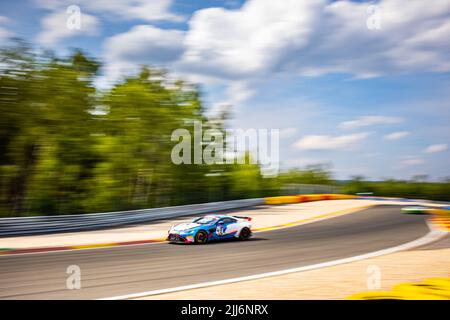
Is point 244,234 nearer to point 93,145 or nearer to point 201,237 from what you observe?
point 201,237

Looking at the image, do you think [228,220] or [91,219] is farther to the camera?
[91,219]

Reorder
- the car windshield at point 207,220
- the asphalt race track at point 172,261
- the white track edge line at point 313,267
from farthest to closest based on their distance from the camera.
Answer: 1. the car windshield at point 207,220
2. the asphalt race track at point 172,261
3. the white track edge line at point 313,267

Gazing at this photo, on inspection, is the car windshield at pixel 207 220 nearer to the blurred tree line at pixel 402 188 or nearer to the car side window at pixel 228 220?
the car side window at pixel 228 220

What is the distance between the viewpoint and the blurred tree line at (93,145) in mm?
25344

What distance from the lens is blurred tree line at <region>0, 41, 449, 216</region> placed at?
25344mm

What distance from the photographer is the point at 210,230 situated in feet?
49.5

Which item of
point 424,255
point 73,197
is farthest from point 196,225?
point 73,197

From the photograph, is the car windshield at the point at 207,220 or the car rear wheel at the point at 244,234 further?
the car rear wheel at the point at 244,234

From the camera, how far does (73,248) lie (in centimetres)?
1440

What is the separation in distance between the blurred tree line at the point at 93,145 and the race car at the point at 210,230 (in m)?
8.82

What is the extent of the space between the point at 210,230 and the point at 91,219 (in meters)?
8.01

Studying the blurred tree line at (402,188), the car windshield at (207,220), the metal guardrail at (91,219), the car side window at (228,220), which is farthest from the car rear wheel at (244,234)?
the blurred tree line at (402,188)

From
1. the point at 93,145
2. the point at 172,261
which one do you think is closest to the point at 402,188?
the point at 93,145
